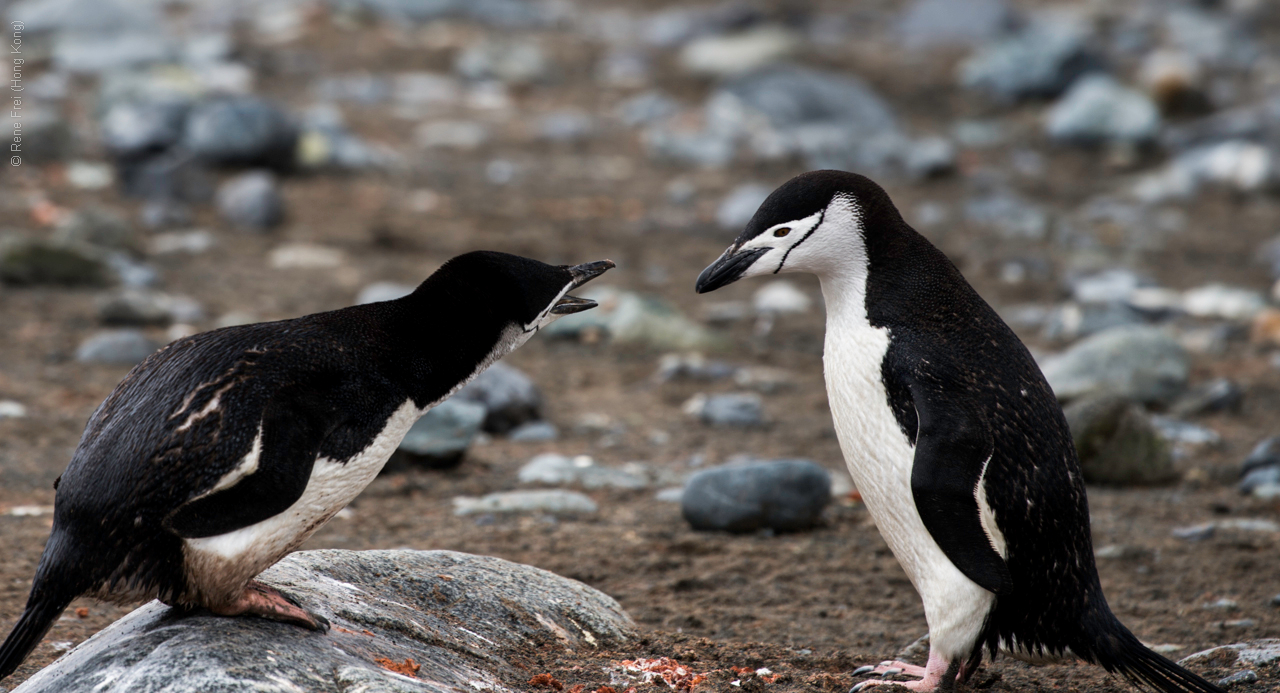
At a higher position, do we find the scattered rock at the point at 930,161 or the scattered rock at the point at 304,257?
the scattered rock at the point at 930,161

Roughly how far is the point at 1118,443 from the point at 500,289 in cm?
343

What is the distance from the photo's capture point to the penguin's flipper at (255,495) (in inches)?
99.9

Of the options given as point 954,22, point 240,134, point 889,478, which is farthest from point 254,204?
point 954,22

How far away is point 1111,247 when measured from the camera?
31.1ft

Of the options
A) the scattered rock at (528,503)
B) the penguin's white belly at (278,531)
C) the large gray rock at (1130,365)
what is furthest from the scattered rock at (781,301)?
the penguin's white belly at (278,531)

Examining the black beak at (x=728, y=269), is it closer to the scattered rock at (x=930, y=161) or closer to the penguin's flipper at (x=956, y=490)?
the penguin's flipper at (x=956, y=490)

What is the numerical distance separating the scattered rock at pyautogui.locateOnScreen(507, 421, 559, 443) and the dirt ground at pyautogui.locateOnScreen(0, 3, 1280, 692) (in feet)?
0.26

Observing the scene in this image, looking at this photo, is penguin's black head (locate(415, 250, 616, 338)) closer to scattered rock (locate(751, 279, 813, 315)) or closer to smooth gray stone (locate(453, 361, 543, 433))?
smooth gray stone (locate(453, 361, 543, 433))

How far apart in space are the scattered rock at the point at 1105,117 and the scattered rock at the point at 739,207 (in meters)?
3.55

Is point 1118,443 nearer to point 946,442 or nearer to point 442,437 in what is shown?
point 946,442

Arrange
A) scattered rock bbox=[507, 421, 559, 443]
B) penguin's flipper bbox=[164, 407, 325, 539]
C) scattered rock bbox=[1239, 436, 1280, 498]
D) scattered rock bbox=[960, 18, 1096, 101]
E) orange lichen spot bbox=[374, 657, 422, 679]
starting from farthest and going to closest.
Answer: scattered rock bbox=[960, 18, 1096, 101], scattered rock bbox=[507, 421, 559, 443], scattered rock bbox=[1239, 436, 1280, 498], orange lichen spot bbox=[374, 657, 422, 679], penguin's flipper bbox=[164, 407, 325, 539]

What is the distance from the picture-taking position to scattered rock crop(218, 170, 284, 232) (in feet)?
30.2

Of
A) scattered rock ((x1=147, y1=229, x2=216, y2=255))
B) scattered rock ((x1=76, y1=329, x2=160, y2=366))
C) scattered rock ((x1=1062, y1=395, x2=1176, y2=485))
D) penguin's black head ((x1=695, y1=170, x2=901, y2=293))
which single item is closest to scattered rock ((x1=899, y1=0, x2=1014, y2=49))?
scattered rock ((x1=147, y1=229, x2=216, y2=255))

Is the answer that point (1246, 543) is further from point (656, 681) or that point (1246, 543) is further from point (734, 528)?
point (656, 681)
